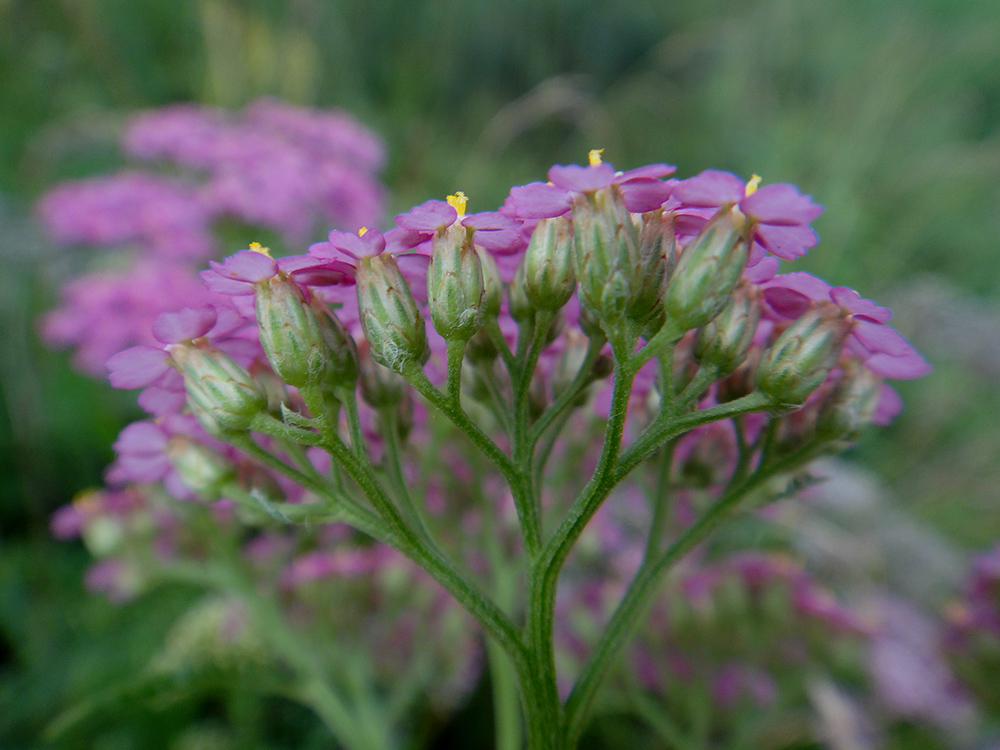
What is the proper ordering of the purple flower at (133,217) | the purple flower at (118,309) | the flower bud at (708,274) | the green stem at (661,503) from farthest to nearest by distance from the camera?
the purple flower at (133,217) → the purple flower at (118,309) → the green stem at (661,503) → the flower bud at (708,274)

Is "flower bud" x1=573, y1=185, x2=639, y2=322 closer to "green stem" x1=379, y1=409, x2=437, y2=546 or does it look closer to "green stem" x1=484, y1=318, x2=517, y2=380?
"green stem" x1=484, y1=318, x2=517, y2=380

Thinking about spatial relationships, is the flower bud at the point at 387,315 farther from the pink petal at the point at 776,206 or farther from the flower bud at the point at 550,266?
the pink petal at the point at 776,206

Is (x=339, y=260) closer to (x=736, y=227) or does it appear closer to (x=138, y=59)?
(x=736, y=227)

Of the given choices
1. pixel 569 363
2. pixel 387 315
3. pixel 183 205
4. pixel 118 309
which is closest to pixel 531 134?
pixel 183 205

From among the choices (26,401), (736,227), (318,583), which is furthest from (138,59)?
(736,227)

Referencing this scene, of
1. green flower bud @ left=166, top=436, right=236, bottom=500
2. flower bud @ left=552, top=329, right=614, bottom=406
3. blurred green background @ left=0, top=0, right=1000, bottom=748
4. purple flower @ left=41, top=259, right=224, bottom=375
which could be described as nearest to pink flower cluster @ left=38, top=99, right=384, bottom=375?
purple flower @ left=41, top=259, right=224, bottom=375

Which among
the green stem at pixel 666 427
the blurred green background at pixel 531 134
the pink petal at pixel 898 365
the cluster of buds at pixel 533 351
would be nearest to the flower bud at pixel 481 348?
the cluster of buds at pixel 533 351
